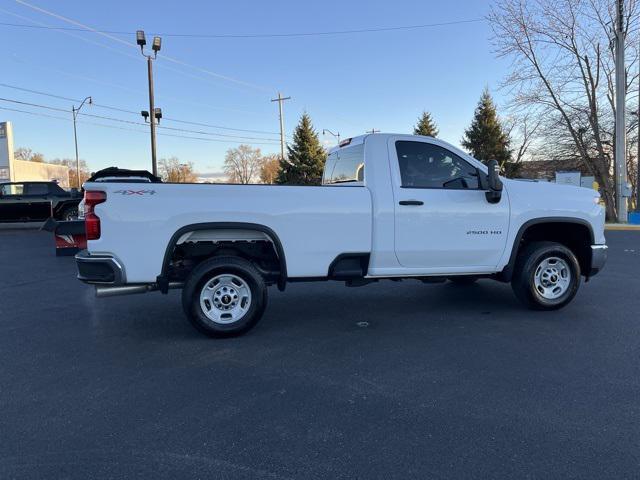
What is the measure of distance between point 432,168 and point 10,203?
17.5 meters

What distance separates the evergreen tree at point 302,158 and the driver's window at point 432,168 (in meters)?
37.4

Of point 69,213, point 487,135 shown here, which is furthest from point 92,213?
point 487,135

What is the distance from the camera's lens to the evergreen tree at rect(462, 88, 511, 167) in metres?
45.3

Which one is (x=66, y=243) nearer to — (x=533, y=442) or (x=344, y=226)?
(x=344, y=226)

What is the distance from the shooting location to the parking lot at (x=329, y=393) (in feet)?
8.91

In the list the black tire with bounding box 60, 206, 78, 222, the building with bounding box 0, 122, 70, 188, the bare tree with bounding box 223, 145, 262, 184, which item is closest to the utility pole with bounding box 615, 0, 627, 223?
the black tire with bounding box 60, 206, 78, 222

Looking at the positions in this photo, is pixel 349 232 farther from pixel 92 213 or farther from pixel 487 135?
pixel 487 135

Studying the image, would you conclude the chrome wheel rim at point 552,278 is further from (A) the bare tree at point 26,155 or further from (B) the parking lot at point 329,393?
(A) the bare tree at point 26,155

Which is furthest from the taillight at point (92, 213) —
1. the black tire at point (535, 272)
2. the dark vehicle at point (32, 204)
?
the dark vehicle at point (32, 204)

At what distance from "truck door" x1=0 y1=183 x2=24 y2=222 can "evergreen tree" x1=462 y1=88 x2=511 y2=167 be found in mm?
38154

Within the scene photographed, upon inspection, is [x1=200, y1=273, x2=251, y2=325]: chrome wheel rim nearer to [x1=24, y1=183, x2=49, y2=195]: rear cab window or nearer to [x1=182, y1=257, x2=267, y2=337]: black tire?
[x1=182, y1=257, x2=267, y2=337]: black tire

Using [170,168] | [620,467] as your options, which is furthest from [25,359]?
[170,168]

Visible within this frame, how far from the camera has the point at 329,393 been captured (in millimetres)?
3600

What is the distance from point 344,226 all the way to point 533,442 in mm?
2714
